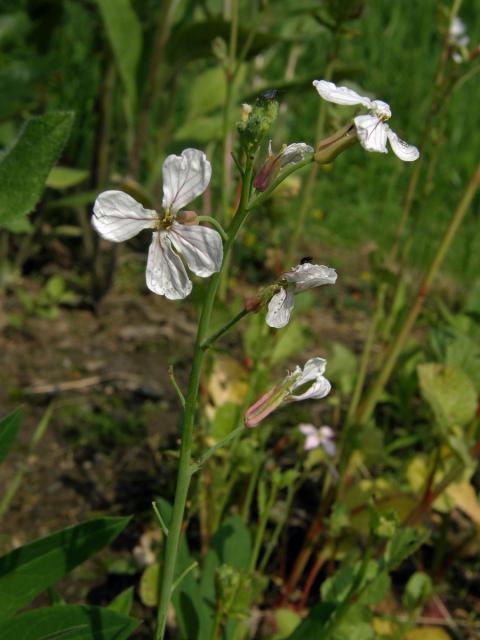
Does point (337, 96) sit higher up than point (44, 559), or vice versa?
point (337, 96)

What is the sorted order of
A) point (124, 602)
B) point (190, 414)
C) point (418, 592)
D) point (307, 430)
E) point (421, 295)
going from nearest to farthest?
1. point (190, 414)
2. point (124, 602)
3. point (418, 592)
4. point (421, 295)
5. point (307, 430)

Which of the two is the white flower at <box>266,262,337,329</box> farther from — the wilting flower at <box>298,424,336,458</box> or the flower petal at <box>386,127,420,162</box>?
the wilting flower at <box>298,424,336,458</box>

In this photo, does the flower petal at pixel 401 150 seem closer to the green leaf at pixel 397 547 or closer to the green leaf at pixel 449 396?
the green leaf at pixel 397 547

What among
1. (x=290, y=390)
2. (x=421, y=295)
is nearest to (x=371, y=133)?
(x=290, y=390)

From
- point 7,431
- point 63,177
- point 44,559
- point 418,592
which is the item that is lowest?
point 418,592

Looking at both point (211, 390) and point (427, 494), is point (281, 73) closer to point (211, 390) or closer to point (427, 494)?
point (211, 390)

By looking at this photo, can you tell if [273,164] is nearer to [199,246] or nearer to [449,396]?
[199,246]

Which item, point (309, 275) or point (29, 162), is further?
point (29, 162)

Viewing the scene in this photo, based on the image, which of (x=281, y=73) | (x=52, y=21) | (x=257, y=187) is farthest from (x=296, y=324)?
(x=281, y=73)
